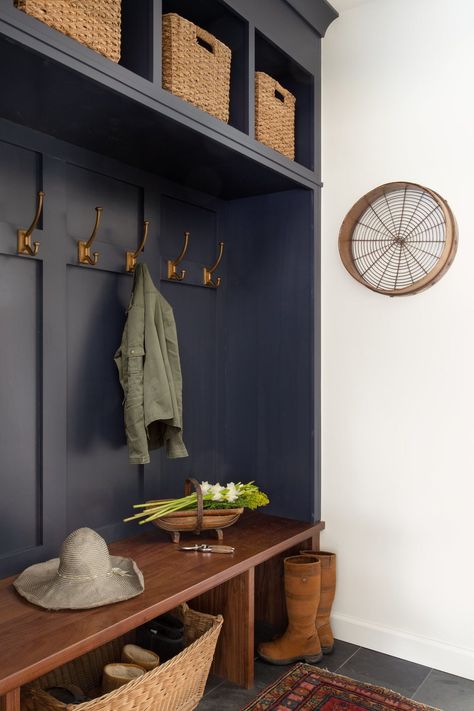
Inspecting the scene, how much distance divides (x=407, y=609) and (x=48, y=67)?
2.45 metres

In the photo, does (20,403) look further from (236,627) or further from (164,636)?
(236,627)

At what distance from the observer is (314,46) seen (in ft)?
9.49

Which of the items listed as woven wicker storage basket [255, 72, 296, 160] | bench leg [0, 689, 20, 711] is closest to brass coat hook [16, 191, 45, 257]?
woven wicker storage basket [255, 72, 296, 160]

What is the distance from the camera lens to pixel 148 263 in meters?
2.66

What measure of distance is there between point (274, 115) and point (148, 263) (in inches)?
31.9

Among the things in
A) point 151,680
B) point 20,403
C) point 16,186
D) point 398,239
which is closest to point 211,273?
point 398,239

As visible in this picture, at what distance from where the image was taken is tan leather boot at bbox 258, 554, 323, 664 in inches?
103

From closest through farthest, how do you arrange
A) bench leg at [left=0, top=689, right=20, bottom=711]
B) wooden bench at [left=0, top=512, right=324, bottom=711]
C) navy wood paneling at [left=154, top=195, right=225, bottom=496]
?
bench leg at [left=0, top=689, right=20, bottom=711] → wooden bench at [left=0, top=512, right=324, bottom=711] → navy wood paneling at [left=154, top=195, right=225, bottom=496]

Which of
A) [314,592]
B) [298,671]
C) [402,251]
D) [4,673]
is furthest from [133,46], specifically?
[298,671]

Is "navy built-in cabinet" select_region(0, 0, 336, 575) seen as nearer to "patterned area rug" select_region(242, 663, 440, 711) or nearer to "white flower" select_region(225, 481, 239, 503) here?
"white flower" select_region(225, 481, 239, 503)

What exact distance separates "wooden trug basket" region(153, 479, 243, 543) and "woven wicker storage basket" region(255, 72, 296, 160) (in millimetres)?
1442

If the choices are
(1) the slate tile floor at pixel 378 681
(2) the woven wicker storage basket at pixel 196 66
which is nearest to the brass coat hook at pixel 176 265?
(2) the woven wicker storage basket at pixel 196 66

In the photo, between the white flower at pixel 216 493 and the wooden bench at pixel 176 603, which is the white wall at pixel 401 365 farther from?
the white flower at pixel 216 493

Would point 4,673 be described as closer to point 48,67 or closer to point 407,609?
point 48,67
